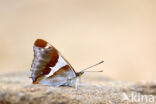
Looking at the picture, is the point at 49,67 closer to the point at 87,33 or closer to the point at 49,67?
the point at 49,67

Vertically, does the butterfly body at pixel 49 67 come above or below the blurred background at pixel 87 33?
below

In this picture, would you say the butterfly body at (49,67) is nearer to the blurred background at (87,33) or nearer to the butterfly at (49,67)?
the butterfly at (49,67)

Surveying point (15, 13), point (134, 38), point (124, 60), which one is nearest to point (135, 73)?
point (124, 60)

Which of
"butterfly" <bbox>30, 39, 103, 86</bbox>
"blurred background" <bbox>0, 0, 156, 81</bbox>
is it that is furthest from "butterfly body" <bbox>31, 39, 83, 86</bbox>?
"blurred background" <bbox>0, 0, 156, 81</bbox>

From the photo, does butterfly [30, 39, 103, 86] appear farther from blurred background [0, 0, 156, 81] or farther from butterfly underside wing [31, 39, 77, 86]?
blurred background [0, 0, 156, 81]

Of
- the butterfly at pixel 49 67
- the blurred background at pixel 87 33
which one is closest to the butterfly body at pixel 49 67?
the butterfly at pixel 49 67

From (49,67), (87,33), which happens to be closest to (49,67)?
(49,67)

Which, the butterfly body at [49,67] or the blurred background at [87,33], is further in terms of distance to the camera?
the blurred background at [87,33]

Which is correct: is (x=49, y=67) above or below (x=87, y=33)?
below
